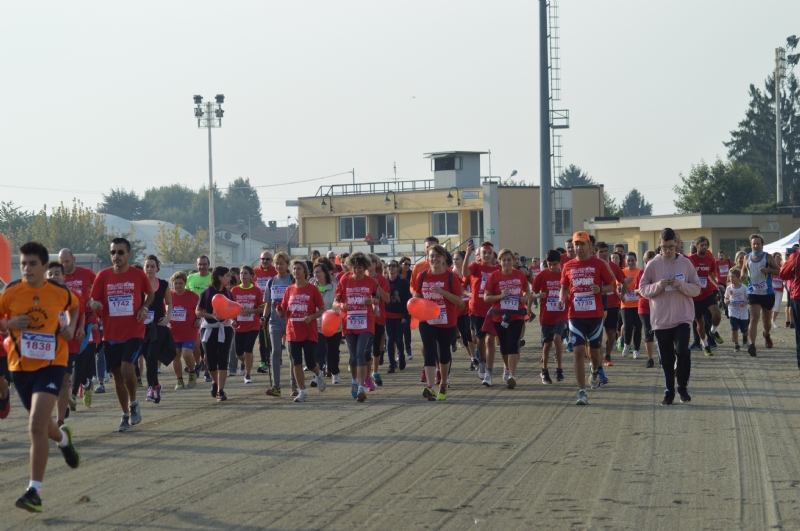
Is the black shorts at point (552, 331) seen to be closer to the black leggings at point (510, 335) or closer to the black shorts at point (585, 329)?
the black leggings at point (510, 335)

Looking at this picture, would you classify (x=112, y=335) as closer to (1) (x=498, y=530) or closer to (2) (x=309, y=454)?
(2) (x=309, y=454)

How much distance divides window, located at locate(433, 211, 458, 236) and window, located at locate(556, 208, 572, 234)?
632 centimetres

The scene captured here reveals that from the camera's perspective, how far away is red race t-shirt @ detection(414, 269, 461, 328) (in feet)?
41.5

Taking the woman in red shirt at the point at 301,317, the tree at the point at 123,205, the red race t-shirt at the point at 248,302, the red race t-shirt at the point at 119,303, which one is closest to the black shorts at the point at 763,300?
the red race t-shirt at the point at 248,302

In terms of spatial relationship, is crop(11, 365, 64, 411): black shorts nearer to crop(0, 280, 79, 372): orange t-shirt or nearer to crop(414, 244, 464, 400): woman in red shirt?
crop(0, 280, 79, 372): orange t-shirt

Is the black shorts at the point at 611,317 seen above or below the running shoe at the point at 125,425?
above

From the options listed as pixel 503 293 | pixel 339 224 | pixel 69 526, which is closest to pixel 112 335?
pixel 69 526

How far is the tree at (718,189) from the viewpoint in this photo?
7894 centimetres

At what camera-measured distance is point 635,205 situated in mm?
186875

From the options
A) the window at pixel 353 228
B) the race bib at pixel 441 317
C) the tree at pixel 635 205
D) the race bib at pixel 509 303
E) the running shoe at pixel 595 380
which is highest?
the tree at pixel 635 205

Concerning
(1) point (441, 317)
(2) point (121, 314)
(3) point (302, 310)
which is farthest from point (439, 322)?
(2) point (121, 314)

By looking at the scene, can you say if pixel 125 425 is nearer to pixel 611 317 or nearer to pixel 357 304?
pixel 357 304

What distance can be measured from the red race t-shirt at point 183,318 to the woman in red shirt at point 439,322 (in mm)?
4123

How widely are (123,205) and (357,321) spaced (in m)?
157
